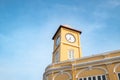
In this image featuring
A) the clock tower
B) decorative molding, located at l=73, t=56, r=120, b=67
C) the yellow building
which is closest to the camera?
the yellow building

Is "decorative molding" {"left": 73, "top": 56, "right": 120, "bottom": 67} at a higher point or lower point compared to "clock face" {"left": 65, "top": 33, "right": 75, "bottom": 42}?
lower

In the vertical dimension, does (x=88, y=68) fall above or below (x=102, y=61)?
below

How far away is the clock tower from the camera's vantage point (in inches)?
1199

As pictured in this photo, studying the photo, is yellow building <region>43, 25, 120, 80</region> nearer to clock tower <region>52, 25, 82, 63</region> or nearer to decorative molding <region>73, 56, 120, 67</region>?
decorative molding <region>73, 56, 120, 67</region>

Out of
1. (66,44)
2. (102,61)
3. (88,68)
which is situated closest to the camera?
(102,61)

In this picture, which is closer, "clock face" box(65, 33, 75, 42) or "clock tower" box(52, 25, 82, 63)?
"clock tower" box(52, 25, 82, 63)

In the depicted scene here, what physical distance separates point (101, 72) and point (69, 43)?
11200mm

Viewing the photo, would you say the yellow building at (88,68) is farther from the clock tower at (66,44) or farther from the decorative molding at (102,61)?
the clock tower at (66,44)

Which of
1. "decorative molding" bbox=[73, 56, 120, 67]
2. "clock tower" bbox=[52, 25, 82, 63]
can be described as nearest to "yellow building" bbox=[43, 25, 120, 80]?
"decorative molding" bbox=[73, 56, 120, 67]

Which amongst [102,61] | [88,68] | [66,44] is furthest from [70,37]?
[102,61]

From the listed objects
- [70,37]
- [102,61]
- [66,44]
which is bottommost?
[102,61]

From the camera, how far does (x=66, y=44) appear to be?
31.6 meters

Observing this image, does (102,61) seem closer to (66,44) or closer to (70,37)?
(66,44)

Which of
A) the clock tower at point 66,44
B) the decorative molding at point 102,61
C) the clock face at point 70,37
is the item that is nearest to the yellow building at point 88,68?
the decorative molding at point 102,61
